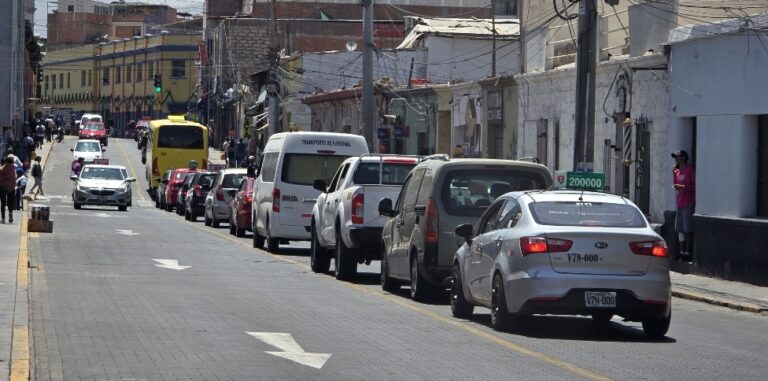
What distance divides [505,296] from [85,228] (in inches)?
935

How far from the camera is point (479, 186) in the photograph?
1847 cm

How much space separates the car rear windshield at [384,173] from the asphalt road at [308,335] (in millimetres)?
1561

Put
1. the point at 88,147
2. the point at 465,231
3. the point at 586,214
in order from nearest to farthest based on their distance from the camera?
the point at 586,214 → the point at 465,231 → the point at 88,147

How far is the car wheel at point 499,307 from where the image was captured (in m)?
15.1

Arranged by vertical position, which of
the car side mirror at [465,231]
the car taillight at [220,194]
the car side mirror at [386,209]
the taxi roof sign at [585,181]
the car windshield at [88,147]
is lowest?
the car taillight at [220,194]

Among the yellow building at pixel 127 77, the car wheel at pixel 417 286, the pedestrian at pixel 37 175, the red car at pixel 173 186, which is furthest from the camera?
the yellow building at pixel 127 77

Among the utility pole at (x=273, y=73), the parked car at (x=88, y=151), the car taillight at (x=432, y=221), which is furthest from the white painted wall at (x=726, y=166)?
the parked car at (x=88, y=151)

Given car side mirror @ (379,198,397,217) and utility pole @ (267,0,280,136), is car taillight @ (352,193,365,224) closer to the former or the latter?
car side mirror @ (379,198,397,217)

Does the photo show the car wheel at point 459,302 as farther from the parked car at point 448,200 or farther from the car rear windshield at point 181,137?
the car rear windshield at point 181,137

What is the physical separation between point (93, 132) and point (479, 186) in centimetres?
9117

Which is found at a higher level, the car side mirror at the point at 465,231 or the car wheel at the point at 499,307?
the car side mirror at the point at 465,231

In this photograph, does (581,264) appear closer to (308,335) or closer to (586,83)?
(308,335)

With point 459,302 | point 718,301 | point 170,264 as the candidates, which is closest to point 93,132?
point 170,264

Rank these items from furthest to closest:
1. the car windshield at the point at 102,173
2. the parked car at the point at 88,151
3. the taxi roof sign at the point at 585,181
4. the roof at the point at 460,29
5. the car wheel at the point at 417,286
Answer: the parked car at the point at 88,151
the roof at the point at 460,29
the car windshield at the point at 102,173
the taxi roof sign at the point at 585,181
the car wheel at the point at 417,286
